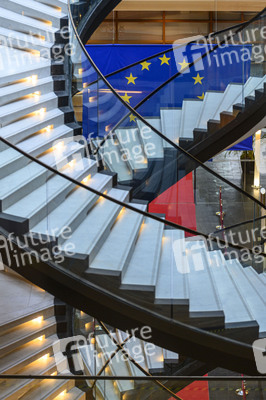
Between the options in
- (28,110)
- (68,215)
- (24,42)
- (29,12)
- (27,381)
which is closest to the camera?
(27,381)

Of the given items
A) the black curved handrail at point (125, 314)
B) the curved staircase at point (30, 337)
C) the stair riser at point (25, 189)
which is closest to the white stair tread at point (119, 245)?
the black curved handrail at point (125, 314)

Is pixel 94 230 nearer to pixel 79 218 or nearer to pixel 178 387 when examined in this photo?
pixel 79 218

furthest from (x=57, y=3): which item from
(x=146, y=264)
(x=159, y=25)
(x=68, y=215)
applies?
(x=159, y=25)

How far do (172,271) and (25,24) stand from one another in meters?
3.91

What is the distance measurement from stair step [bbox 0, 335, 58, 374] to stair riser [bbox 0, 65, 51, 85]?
2.59 m

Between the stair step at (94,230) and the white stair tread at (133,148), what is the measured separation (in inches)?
55.4

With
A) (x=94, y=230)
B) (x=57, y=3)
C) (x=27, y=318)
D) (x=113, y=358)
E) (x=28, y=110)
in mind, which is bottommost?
(x=113, y=358)

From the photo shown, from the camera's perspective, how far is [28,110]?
5.82 meters

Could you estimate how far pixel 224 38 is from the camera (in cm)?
711

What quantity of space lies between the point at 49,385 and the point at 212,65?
459 centimetres

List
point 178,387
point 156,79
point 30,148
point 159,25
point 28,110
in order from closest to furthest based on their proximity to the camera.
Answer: point 178,387, point 30,148, point 28,110, point 156,79, point 159,25

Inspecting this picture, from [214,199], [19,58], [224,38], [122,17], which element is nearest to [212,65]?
[224,38]

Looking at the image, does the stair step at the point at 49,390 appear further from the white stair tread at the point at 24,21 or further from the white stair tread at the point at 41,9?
the white stair tread at the point at 41,9

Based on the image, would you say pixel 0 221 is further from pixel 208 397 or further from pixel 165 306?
pixel 208 397
